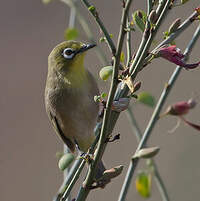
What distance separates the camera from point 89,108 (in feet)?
12.4

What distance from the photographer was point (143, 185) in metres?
2.42

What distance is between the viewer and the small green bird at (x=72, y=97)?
→ 3.76 meters

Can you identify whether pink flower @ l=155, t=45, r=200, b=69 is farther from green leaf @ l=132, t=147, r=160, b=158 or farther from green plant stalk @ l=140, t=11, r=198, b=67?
green leaf @ l=132, t=147, r=160, b=158

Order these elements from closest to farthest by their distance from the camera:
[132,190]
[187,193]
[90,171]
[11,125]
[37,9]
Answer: [90,171] → [187,193] → [132,190] → [11,125] → [37,9]

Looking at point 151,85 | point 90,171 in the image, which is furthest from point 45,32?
point 90,171

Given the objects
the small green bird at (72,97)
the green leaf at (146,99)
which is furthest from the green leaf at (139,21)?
the small green bird at (72,97)

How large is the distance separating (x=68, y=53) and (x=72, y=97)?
1.14 ft

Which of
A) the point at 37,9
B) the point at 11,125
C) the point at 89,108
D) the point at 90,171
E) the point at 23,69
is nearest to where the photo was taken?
the point at 90,171

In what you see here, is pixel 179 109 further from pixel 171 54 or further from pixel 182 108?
pixel 171 54

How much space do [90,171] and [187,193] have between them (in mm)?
6248

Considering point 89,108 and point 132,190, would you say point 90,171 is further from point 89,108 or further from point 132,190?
point 132,190

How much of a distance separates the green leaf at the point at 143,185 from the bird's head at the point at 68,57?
4.33 ft

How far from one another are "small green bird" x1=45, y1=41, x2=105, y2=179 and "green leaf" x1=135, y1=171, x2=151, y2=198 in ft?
4.50

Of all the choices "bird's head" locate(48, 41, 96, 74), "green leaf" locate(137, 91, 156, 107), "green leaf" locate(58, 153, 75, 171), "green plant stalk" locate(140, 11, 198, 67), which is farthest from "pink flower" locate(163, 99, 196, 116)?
"bird's head" locate(48, 41, 96, 74)
